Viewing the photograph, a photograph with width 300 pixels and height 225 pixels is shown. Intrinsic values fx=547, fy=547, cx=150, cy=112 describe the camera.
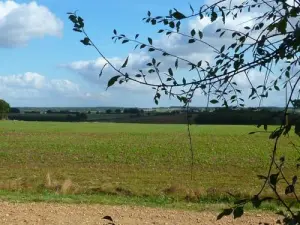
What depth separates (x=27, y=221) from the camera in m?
8.23

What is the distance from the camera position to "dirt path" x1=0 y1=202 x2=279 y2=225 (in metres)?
8.38

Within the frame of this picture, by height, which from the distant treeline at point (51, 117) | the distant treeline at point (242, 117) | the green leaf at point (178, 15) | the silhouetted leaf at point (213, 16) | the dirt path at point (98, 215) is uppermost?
the silhouetted leaf at point (213, 16)

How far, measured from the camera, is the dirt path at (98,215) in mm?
8375

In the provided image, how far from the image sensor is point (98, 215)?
8984 mm

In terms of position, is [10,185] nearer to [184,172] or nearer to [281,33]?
[184,172]

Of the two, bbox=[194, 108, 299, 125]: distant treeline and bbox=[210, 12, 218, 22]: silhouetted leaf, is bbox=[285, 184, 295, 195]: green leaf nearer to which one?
bbox=[194, 108, 299, 125]: distant treeline

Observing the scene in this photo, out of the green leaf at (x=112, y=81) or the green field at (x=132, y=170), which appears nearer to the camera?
the green leaf at (x=112, y=81)

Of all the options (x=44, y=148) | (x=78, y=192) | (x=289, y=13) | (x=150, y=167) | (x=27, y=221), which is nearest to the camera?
(x=289, y=13)

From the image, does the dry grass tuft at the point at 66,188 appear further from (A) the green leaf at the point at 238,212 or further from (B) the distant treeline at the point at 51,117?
(B) the distant treeline at the point at 51,117

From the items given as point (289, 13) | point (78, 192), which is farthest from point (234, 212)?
point (78, 192)

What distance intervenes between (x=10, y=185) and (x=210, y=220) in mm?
7333

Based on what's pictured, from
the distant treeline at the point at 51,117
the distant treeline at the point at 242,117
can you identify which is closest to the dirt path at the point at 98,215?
the distant treeline at the point at 242,117

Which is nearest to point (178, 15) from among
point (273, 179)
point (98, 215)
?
point (273, 179)

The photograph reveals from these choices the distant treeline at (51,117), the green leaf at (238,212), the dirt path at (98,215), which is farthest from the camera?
the distant treeline at (51,117)
